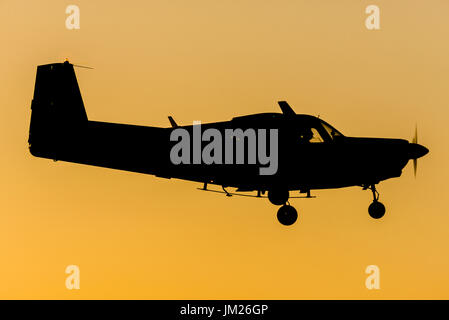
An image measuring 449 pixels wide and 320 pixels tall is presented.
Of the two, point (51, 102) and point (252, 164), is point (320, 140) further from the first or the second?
point (51, 102)

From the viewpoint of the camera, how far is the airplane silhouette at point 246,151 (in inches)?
973

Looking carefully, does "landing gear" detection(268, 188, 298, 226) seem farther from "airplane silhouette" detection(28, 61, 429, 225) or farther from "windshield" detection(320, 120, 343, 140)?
"windshield" detection(320, 120, 343, 140)

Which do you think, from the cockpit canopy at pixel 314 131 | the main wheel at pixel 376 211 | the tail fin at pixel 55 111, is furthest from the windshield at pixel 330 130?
the tail fin at pixel 55 111

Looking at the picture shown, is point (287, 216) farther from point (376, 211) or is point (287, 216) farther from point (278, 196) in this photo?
point (376, 211)

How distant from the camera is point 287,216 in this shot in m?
26.0

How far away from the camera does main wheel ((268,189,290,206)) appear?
2572 centimetres

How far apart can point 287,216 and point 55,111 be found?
8.22 metres

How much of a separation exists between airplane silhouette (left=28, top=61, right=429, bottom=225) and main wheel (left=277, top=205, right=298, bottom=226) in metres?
0.57

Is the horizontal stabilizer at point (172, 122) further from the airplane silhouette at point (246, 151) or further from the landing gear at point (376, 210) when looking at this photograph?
the landing gear at point (376, 210)

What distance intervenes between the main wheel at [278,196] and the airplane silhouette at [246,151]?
1.4 inches

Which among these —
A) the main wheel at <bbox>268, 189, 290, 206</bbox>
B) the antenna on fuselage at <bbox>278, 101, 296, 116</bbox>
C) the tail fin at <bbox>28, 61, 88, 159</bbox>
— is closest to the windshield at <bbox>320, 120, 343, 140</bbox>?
the antenna on fuselage at <bbox>278, 101, 296, 116</bbox>

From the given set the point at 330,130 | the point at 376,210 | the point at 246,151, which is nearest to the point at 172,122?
the point at 246,151
